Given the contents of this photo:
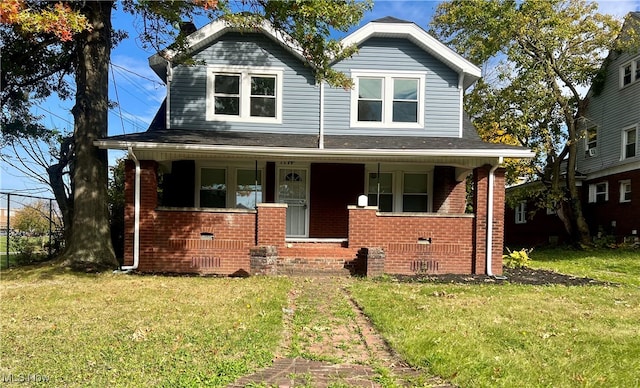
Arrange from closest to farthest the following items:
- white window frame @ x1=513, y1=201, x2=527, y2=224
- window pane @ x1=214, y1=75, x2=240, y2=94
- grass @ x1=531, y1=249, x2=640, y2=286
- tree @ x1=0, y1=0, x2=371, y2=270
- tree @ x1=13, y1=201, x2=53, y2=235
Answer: tree @ x1=0, y1=0, x2=371, y2=270 → grass @ x1=531, y1=249, x2=640, y2=286 → tree @ x1=13, y1=201, x2=53, y2=235 → window pane @ x1=214, y1=75, x2=240, y2=94 → white window frame @ x1=513, y1=201, x2=527, y2=224

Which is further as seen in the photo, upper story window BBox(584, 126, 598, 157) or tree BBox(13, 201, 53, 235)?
upper story window BBox(584, 126, 598, 157)

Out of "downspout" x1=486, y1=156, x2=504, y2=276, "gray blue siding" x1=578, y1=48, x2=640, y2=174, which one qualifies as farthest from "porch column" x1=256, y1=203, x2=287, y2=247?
"gray blue siding" x1=578, y1=48, x2=640, y2=174

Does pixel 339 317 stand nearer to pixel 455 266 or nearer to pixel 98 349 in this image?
pixel 98 349

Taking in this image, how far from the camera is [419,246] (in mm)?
9656

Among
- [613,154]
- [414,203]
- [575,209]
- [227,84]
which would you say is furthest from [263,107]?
[613,154]

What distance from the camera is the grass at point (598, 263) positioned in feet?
35.0

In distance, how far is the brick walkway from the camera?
135 inches

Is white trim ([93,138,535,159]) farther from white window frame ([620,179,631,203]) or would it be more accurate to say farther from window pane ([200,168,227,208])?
white window frame ([620,179,631,203])

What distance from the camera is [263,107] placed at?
11.5 meters

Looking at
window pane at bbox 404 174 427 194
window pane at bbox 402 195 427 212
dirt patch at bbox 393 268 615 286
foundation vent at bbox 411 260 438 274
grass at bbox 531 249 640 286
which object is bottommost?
grass at bbox 531 249 640 286

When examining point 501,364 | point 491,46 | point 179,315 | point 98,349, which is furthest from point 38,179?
point 491,46

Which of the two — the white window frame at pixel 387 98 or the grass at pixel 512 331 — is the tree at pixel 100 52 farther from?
the grass at pixel 512 331

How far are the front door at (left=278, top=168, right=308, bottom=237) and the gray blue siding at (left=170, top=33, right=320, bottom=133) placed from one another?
1.26 meters

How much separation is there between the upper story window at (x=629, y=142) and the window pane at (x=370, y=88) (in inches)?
529
